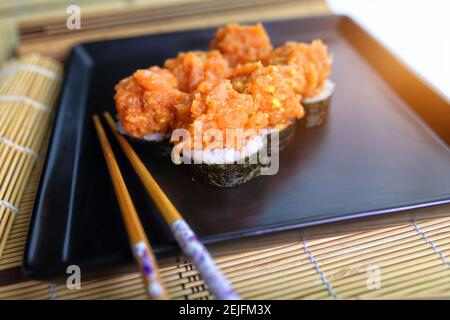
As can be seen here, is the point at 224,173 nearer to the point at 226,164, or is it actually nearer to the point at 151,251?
the point at 226,164

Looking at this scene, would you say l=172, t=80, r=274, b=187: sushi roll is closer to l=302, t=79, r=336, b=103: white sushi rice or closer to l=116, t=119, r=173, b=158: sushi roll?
l=116, t=119, r=173, b=158: sushi roll

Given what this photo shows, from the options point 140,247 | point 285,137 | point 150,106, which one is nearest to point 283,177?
point 285,137

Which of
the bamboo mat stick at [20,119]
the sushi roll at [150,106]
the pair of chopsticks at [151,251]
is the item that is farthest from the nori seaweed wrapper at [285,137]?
the bamboo mat stick at [20,119]

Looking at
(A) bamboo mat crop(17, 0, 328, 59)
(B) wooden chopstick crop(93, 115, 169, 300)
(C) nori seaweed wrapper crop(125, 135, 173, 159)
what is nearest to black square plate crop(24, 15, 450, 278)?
(C) nori seaweed wrapper crop(125, 135, 173, 159)

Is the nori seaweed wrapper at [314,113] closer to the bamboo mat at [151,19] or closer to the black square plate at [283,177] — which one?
the black square plate at [283,177]
